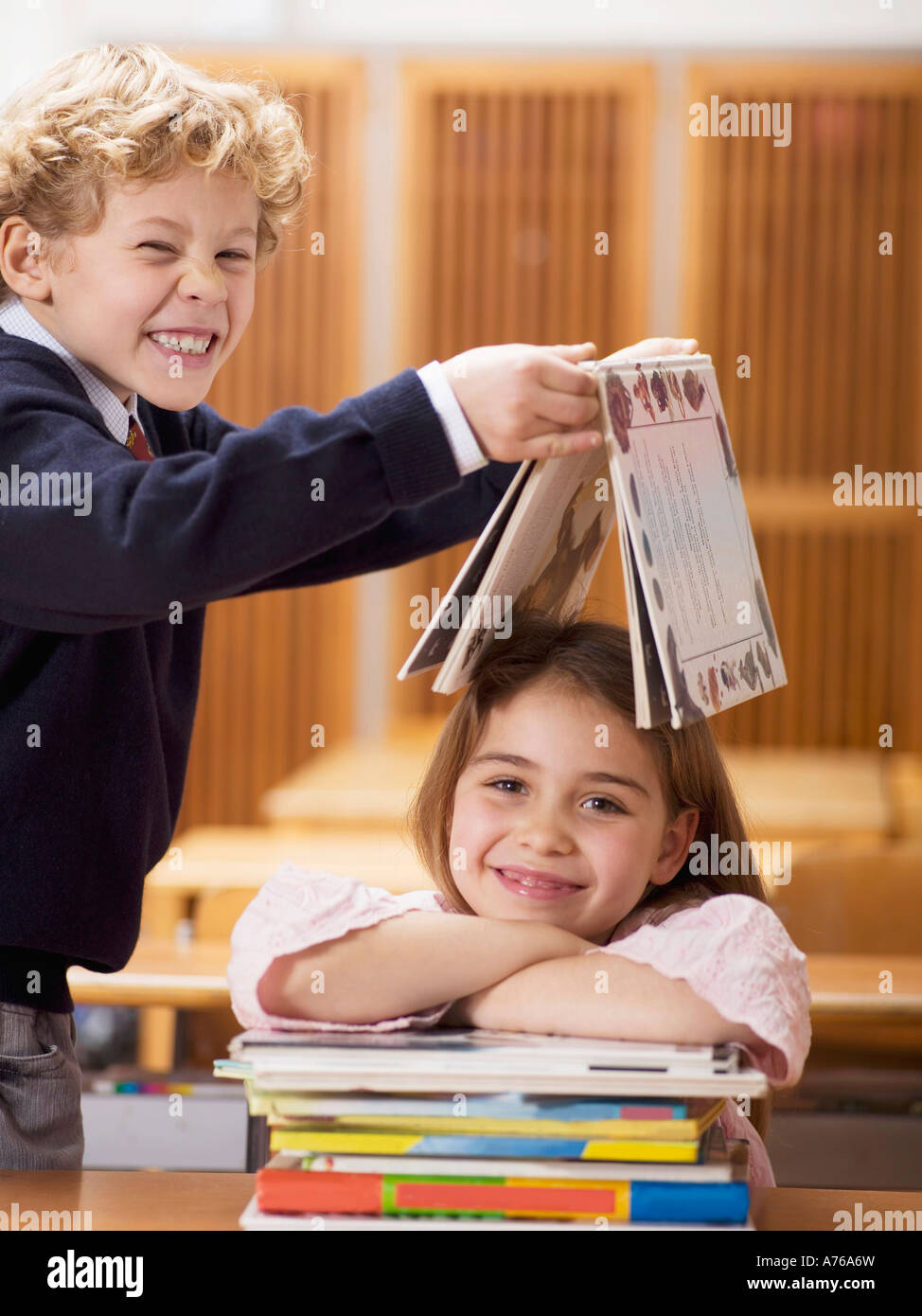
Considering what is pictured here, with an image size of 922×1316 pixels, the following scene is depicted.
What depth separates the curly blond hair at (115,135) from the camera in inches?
52.3

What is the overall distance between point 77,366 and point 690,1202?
87cm

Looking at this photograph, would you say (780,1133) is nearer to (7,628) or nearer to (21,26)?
(7,628)

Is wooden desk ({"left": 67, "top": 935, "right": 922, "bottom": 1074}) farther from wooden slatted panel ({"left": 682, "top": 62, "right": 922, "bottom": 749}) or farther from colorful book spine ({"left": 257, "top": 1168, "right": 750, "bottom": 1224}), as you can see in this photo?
wooden slatted panel ({"left": 682, "top": 62, "right": 922, "bottom": 749})

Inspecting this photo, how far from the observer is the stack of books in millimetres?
985

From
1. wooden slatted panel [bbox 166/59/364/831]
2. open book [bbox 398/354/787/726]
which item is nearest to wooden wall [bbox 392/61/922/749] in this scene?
wooden slatted panel [bbox 166/59/364/831]

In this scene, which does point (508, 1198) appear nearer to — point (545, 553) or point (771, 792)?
point (545, 553)

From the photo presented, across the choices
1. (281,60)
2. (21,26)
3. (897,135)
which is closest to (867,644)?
(897,135)

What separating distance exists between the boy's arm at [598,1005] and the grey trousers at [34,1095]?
1.47ft

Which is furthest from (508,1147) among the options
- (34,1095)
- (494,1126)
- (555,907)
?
(34,1095)

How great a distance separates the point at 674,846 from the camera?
1352mm

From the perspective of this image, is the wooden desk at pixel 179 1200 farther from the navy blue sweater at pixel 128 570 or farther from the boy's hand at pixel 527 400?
the boy's hand at pixel 527 400
